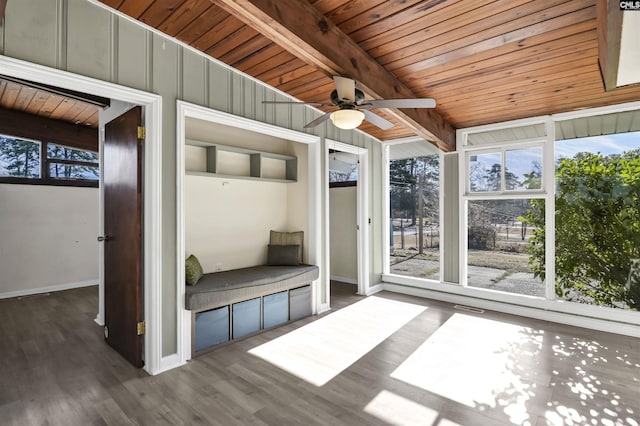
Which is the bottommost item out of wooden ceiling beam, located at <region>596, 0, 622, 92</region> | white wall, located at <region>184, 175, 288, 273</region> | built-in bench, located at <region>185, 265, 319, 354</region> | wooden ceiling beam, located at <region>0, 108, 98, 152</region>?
built-in bench, located at <region>185, 265, 319, 354</region>

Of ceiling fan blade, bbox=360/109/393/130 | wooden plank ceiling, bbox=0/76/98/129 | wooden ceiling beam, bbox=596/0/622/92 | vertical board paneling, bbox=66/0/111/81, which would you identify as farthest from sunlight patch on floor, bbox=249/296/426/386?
wooden plank ceiling, bbox=0/76/98/129

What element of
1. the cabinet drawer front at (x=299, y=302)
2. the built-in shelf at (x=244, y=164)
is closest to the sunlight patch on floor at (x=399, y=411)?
the cabinet drawer front at (x=299, y=302)

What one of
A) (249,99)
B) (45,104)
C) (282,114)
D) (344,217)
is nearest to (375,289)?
(344,217)

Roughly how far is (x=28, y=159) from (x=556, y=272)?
8.10 m

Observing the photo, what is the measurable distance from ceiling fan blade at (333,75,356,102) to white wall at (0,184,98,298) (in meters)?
5.53

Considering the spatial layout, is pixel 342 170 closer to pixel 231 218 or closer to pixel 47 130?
pixel 231 218

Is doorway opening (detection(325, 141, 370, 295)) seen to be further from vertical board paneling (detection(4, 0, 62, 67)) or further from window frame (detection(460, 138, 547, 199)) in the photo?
vertical board paneling (detection(4, 0, 62, 67))

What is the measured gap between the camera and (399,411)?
7.35 feet

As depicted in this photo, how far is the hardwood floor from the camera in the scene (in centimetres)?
221

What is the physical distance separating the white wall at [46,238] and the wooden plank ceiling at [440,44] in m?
4.40

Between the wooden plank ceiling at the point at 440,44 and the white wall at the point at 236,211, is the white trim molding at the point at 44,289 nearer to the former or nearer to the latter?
the white wall at the point at 236,211

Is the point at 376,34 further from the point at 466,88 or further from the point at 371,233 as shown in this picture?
the point at 371,233

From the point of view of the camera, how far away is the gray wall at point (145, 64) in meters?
2.20

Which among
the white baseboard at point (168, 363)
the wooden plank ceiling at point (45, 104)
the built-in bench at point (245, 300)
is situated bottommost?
the white baseboard at point (168, 363)
